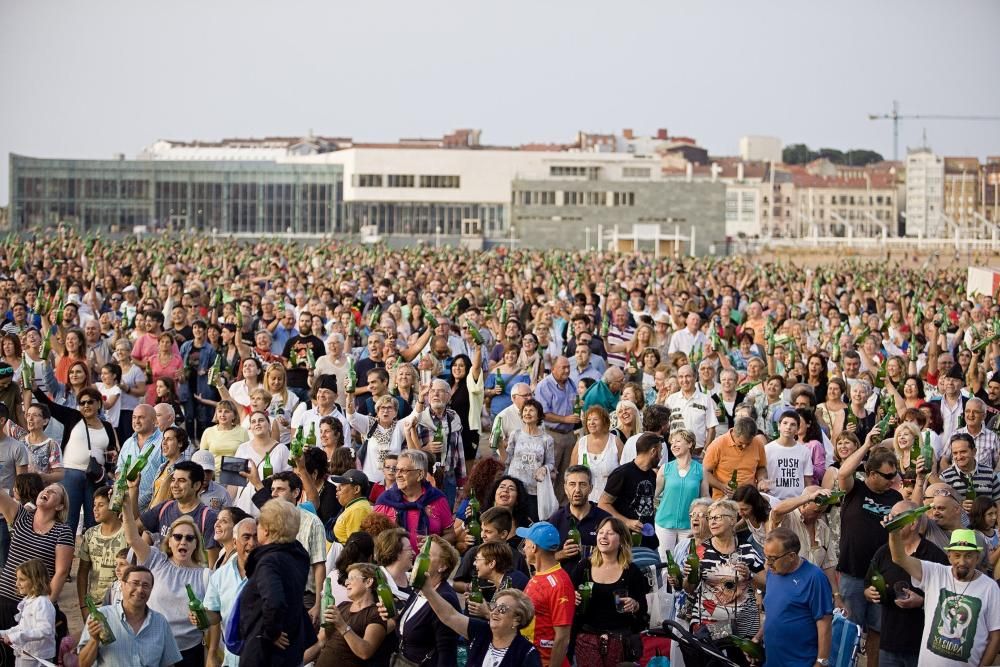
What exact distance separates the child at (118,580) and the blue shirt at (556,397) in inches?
204

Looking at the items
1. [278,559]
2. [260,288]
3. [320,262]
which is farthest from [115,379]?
[320,262]

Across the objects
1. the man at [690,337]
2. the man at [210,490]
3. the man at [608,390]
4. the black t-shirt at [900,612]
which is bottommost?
the black t-shirt at [900,612]

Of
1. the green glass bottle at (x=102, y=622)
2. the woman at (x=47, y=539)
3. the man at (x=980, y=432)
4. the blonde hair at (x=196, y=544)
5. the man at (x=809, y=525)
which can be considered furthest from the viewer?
the man at (x=980, y=432)

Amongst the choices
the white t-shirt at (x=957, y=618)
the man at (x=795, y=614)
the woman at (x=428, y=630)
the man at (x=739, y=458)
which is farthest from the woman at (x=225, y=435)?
the white t-shirt at (x=957, y=618)

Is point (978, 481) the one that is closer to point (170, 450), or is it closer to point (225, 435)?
point (225, 435)

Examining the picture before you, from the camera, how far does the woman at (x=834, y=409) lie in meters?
12.7

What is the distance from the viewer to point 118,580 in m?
7.89

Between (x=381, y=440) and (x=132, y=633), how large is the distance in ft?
12.4

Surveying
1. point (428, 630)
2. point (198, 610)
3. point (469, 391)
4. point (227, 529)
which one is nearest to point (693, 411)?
point (469, 391)

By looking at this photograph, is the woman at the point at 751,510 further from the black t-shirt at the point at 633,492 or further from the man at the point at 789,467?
the man at the point at 789,467

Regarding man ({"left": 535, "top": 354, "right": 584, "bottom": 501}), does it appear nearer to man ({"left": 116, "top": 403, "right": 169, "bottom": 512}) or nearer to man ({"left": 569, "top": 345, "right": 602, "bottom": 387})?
man ({"left": 569, "top": 345, "right": 602, "bottom": 387})

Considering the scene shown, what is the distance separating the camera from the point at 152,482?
33.2 feet

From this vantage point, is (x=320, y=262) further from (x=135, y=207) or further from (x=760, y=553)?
(x=135, y=207)

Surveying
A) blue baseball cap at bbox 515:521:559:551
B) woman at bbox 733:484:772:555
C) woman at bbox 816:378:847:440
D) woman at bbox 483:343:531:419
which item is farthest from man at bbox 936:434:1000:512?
woman at bbox 483:343:531:419
